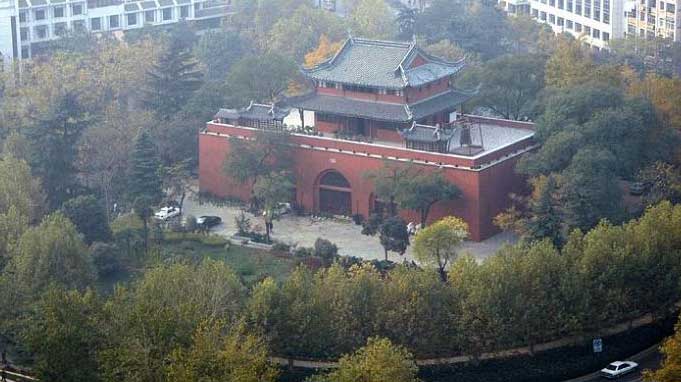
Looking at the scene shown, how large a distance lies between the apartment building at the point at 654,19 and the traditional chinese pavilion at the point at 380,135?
Answer: 1690 cm

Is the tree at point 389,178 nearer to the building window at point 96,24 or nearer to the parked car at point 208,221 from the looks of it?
the parked car at point 208,221

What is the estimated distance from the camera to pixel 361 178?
41969 mm

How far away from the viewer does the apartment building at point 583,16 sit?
201 feet

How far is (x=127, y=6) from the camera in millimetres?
63375

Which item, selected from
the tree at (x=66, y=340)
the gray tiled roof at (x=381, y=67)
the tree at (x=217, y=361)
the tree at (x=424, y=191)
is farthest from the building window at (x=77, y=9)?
the tree at (x=217, y=361)

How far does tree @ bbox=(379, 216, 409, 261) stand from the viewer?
3822cm

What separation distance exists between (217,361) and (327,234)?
14308mm

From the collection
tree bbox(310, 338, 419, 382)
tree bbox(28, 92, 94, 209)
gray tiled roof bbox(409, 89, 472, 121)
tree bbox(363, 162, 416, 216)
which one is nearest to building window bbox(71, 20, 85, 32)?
tree bbox(28, 92, 94, 209)

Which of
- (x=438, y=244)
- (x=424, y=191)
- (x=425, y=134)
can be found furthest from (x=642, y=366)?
(x=425, y=134)

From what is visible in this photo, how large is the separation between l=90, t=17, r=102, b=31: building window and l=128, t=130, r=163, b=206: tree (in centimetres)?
2257

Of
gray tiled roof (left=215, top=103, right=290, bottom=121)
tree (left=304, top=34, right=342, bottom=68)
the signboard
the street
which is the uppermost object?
tree (left=304, top=34, right=342, bottom=68)

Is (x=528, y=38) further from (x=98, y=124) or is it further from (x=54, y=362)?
(x=54, y=362)

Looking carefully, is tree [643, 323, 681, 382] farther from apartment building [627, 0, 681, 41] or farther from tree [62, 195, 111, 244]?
apartment building [627, 0, 681, 41]

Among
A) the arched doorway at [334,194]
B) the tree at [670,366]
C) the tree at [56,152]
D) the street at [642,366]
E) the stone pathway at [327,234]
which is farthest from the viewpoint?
the arched doorway at [334,194]
